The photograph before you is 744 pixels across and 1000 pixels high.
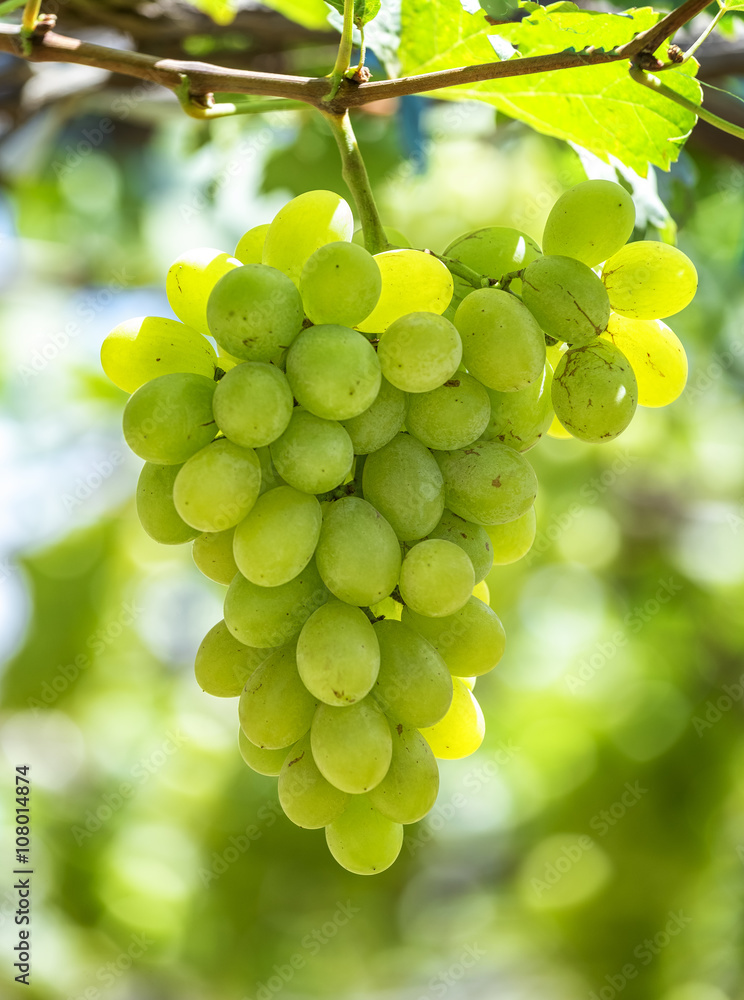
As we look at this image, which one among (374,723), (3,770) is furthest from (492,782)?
(374,723)

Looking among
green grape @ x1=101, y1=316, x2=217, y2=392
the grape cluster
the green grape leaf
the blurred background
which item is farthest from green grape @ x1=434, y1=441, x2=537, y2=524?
the blurred background

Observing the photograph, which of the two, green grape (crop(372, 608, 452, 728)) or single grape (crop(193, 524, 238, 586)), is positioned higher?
single grape (crop(193, 524, 238, 586))

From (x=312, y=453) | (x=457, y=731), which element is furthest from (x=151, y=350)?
(x=457, y=731)

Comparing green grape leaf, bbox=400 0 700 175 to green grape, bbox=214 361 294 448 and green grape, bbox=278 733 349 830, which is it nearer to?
green grape, bbox=214 361 294 448

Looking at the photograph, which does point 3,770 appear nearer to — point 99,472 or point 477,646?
point 99,472

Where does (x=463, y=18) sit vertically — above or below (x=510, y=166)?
below

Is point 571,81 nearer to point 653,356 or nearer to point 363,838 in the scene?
point 653,356
